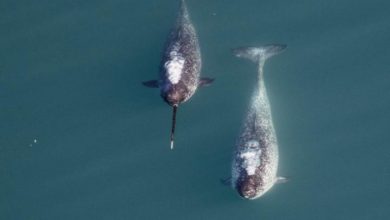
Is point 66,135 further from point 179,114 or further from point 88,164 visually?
point 179,114

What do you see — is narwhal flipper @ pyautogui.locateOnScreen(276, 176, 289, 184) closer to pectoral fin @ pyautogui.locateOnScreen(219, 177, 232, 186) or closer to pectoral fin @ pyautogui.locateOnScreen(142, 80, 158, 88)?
pectoral fin @ pyautogui.locateOnScreen(219, 177, 232, 186)

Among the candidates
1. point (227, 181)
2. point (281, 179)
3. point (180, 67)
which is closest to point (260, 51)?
point (180, 67)

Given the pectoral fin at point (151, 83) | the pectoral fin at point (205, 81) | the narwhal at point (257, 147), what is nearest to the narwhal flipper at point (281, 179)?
the narwhal at point (257, 147)

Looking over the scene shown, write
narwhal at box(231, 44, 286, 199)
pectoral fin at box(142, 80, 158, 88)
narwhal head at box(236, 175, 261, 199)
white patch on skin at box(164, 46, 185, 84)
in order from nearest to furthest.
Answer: narwhal head at box(236, 175, 261, 199), narwhal at box(231, 44, 286, 199), white patch on skin at box(164, 46, 185, 84), pectoral fin at box(142, 80, 158, 88)

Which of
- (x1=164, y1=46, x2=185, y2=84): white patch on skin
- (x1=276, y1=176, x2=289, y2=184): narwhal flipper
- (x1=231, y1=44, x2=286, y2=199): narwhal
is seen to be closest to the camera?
(x1=231, y1=44, x2=286, y2=199): narwhal

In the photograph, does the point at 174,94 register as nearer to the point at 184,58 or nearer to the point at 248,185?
the point at 184,58

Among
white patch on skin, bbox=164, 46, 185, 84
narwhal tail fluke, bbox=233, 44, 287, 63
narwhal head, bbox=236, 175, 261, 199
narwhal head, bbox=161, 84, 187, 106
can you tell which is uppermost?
narwhal tail fluke, bbox=233, 44, 287, 63

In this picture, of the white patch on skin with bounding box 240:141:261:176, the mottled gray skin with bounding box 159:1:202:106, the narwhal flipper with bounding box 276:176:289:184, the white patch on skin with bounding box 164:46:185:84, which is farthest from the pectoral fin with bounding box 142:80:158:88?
the narwhal flipper with bounding box 276:176:289:184

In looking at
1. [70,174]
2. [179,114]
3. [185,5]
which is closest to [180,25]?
[185,5]
